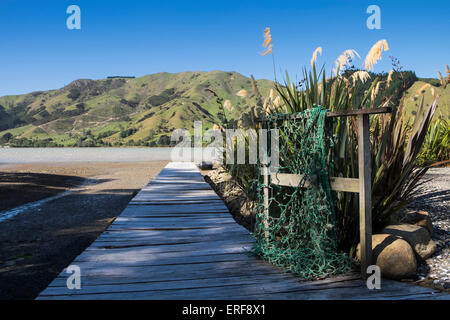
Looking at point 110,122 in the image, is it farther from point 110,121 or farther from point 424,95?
point 424,95

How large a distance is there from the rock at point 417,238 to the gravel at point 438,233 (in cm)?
8

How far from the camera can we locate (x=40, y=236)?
19.8ft

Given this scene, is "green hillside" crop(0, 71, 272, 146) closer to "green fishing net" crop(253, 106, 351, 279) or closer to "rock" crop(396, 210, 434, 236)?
"rock" crop(396, 210, 434, 236)

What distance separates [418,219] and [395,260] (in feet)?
4.13

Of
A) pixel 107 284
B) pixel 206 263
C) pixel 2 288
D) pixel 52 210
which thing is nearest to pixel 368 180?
pixel 206 263

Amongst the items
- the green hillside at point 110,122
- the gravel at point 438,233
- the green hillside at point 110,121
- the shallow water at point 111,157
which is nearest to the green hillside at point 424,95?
the gravel at point 438,233

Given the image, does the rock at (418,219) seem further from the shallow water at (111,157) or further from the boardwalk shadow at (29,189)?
the shallow water at (111,157)

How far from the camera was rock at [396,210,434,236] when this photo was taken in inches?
135

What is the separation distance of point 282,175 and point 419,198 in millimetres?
3470

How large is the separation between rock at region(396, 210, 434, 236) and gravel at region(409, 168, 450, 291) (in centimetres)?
15

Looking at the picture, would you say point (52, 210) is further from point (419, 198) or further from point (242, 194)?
point (419, 198)

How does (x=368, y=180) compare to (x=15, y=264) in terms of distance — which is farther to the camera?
(x=15, y=264)
